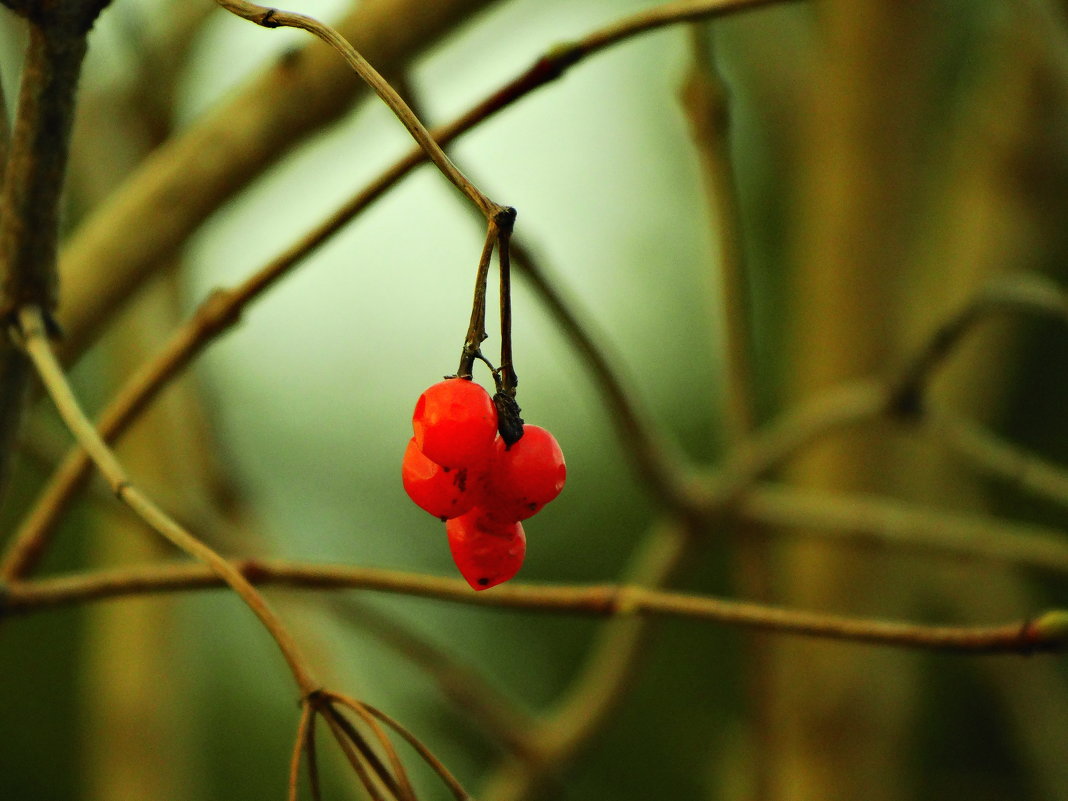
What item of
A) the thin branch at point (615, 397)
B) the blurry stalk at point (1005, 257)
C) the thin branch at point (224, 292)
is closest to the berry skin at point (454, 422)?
the thin branch at point (224, 292)

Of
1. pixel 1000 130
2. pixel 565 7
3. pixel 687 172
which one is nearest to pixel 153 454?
pixel 565 7

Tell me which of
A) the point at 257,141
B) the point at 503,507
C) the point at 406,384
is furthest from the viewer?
the point at 406,384

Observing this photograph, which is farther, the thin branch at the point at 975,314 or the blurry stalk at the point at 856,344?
the blurry stalk at the point at 856,344

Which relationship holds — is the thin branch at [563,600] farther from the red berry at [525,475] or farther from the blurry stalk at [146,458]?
the blurry stalk at [146,458]

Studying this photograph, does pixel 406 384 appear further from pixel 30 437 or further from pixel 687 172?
pixel 30 437

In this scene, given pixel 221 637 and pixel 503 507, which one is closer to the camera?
pixel 503 507

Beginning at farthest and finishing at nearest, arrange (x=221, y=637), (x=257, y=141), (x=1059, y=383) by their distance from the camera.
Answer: (x=221, y=637) < (x=1059, y=383) < (x=257, y=141)

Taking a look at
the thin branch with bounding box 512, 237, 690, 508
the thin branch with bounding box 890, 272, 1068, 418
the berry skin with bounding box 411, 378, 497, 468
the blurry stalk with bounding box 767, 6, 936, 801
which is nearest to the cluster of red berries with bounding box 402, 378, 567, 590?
the berry skin with bounding box 411, 378, 497, 468
